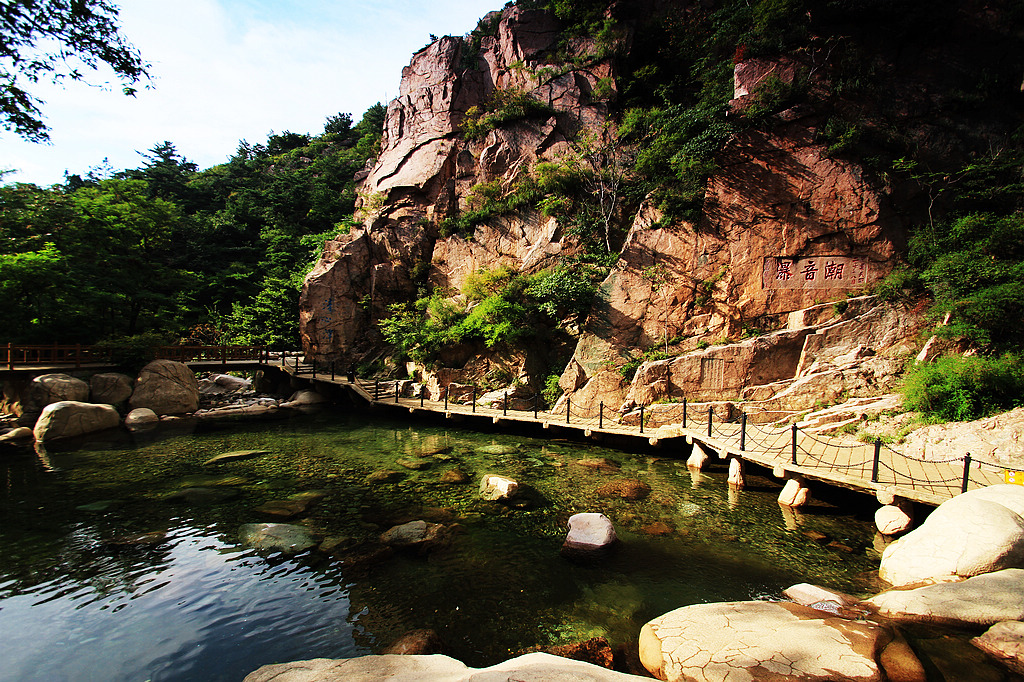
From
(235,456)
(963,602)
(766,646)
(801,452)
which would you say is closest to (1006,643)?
(963,602)

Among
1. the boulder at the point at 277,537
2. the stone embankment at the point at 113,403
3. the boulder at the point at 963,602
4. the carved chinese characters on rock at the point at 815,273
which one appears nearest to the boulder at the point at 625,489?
the boulder at the point at 963,602

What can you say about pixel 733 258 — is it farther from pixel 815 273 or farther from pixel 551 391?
pixel 551 391

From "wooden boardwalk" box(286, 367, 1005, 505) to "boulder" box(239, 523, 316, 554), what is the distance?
342 inches

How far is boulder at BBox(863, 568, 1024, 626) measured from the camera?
4633 mm

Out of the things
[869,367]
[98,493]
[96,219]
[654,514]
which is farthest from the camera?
[96,219]

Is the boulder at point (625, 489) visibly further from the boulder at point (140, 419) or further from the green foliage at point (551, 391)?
the boulder at point (140, 419)

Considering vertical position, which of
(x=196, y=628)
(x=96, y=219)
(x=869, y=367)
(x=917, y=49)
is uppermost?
(x=917, y=49)

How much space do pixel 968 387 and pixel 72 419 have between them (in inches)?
1079

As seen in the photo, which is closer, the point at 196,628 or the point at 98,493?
the point at 196,628

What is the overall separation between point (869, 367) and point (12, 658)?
60.9ft

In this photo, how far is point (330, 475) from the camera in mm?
11219

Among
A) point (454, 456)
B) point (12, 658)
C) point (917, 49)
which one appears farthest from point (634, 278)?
point (12, 658)

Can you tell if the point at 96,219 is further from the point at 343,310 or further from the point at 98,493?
the point at 98,493

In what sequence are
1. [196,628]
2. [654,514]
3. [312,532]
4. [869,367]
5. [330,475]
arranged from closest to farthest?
1. [196,628]
2. [312,532]
3. [654,514]
4. [330,475]
5. [869,367]
